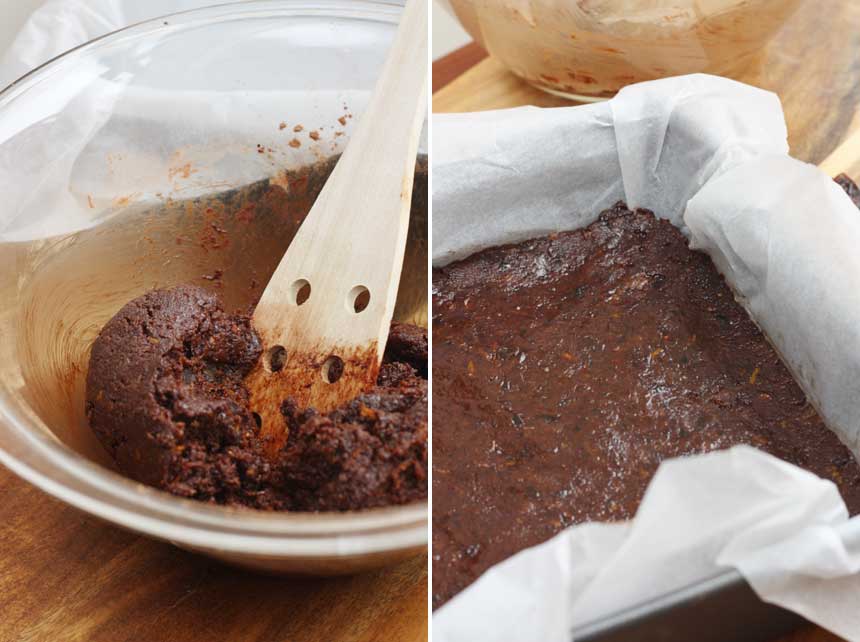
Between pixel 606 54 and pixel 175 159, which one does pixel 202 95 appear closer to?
pixel 175 159

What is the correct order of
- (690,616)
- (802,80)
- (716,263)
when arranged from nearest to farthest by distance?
(690,616) < (716,263) < (802,80)

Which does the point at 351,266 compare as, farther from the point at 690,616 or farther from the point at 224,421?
the point at 690,616

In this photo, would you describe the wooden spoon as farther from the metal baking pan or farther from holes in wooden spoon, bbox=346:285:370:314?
the metal baking pan

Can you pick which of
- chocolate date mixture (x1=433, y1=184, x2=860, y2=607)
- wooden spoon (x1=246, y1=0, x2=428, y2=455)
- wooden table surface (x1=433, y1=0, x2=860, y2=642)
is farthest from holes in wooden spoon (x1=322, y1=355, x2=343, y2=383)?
wooden table surface (x1=433, y1=0, x2=860, y2=642)

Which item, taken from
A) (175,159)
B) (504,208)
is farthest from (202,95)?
(504,208)

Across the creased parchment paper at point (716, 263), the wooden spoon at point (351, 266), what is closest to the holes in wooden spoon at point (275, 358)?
the wooden spoon at point (351, 266)

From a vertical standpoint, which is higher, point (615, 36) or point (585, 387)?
point (615, 36)

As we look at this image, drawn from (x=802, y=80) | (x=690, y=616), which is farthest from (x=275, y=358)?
(x=802, y=80)
